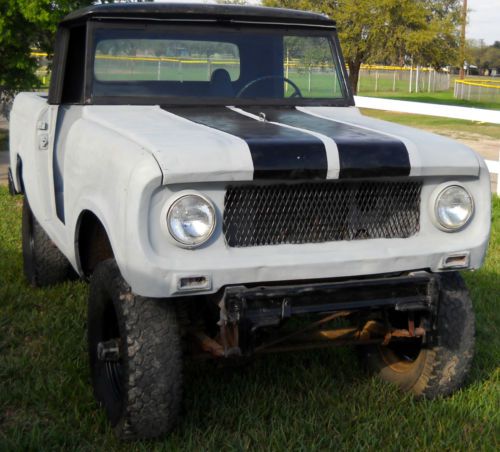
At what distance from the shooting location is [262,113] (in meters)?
3.95

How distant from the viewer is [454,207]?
3475 mm

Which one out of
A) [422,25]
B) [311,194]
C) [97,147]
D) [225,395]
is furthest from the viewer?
[422,25]

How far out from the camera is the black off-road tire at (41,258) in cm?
533

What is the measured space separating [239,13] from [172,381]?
82.1 inches

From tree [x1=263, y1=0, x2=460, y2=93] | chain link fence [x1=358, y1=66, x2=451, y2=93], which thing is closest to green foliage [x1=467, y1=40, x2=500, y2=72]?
chain link fence [x1=358, y1=66, x2=451, y2=93]

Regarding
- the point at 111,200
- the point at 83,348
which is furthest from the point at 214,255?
the point at 83,348

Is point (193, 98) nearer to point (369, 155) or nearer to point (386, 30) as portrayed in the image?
point (369, 155)

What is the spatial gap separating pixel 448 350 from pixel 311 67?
192 cm

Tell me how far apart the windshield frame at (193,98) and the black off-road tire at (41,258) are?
1.46m

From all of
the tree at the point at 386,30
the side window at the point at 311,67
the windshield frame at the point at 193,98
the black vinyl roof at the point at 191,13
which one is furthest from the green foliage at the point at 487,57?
the black vinyl roof at the point at 191,13

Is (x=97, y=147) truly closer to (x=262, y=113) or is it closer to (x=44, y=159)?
(x=262, y=113)

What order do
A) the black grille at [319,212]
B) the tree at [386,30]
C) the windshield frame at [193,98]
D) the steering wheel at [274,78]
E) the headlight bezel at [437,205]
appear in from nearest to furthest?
the black grille at [319,212] < the headlight bezel at [437,205] < the windshield frame at [193,98] < the steering wheel at [274,78] < the tree at [386,30]

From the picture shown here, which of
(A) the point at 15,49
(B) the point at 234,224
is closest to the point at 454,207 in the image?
(B) the point at 234,224

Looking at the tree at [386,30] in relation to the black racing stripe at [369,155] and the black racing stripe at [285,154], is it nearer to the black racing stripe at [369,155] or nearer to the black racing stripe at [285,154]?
the black racing stripe at [369,155]
